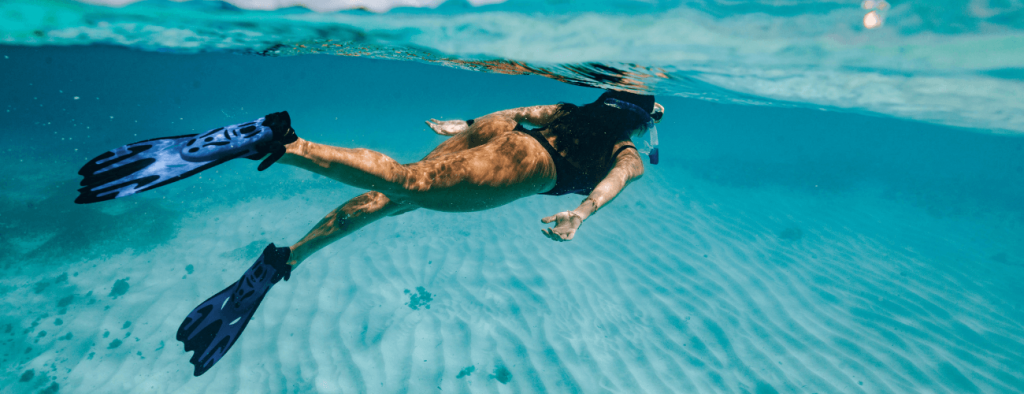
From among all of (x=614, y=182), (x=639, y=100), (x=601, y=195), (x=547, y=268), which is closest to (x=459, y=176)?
(x=601, y=195)

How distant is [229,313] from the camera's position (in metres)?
3.36

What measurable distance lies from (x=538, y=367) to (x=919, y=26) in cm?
629

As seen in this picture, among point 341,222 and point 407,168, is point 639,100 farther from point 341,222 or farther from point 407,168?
point 341,222

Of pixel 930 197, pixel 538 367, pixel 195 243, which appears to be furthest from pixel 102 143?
pixel 930 197

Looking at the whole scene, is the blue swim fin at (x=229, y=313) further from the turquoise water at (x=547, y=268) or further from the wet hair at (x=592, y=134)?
the wet hair at (x=592, y=134)

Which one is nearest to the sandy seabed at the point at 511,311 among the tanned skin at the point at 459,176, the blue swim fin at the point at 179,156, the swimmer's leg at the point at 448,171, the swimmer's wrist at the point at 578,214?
the tanned skin at the point at 459,176

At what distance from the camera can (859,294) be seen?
22.8ft

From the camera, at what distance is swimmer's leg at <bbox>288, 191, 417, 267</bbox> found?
12.0 ft

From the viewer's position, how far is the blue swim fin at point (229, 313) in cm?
330

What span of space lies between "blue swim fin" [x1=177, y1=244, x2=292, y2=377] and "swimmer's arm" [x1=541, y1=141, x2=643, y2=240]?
279 centimetres

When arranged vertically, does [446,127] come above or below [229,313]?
above

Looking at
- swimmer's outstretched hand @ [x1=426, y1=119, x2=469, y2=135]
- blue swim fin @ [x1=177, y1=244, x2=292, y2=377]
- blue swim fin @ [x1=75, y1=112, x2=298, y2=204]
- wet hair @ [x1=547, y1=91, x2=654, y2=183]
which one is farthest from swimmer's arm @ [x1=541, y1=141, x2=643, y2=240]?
blue swim fin @ [x1=177, y1=244, x2=292, y2=377]

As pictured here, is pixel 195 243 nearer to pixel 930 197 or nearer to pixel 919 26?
pixel 919 26

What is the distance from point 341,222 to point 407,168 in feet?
5.51
